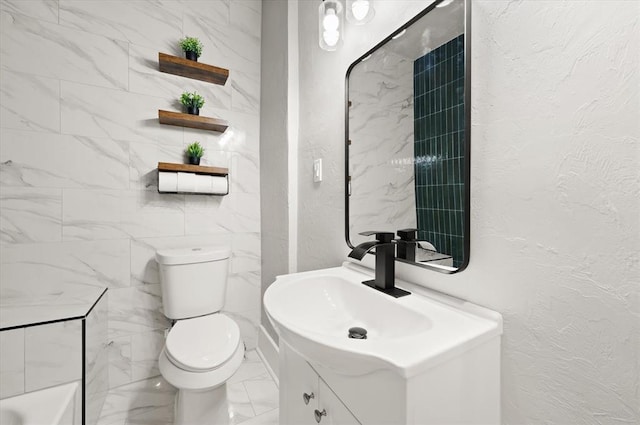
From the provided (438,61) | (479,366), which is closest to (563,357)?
(479,366)

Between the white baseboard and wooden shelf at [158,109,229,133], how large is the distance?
53.6 inches

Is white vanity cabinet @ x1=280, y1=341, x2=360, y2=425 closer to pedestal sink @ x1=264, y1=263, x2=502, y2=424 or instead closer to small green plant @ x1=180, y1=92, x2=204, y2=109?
pedestal sink @ x1=264, y1=263, x2=502, y2=424

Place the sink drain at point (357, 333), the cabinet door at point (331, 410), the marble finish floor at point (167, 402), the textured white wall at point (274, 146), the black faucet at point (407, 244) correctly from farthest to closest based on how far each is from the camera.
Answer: the textured white wall at point (274, 146), the marble finish floor at point (167, 402), the black faucet at point (407, 244), the sink drain at point (357, 333), the cabinet door at point (331, 410)

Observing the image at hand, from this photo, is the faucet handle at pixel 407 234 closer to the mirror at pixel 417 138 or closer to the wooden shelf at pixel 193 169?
the mirror at pixel 417 138

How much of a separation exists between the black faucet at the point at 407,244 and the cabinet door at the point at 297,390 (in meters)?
0.44

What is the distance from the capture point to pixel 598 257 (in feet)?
1.64

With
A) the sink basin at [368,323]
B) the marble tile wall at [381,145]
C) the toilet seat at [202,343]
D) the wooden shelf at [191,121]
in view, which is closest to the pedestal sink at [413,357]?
the sink basin at [368,323]

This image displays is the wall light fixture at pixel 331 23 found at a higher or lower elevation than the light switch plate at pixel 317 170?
higher

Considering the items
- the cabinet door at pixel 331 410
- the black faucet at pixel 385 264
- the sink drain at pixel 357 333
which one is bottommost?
the cabinet door at pixel 331 410

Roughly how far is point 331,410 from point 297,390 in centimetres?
21

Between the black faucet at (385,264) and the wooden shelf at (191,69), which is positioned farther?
the wooden shelf at (191,69)

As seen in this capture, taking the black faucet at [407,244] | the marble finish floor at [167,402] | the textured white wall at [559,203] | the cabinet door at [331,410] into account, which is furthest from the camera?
the marble finish floor at [167,402]

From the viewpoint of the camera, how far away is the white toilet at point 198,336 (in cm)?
118

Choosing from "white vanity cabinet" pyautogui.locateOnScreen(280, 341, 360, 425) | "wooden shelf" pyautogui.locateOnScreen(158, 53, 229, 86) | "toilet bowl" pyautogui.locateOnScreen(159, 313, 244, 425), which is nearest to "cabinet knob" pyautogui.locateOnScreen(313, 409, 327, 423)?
"white vanity cabinet" pyautogui.locateOnScreen(280, 341, 360, 425)
